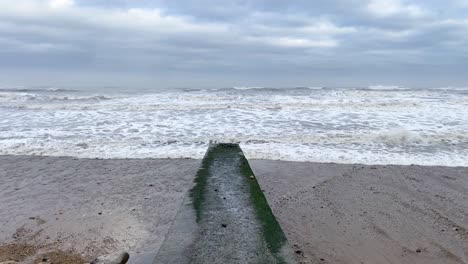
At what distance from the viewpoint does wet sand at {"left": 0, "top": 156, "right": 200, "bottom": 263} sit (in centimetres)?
436

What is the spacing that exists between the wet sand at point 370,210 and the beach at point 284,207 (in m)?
0.01

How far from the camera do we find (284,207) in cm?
531

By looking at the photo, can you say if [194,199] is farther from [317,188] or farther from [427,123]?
[427,123]

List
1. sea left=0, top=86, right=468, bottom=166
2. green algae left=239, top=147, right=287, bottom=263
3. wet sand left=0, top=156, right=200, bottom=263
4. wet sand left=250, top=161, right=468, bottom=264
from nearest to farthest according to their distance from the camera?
green algae left=239, top=147, right=287, bottom=263
wet sand left=250, top=161, right=468, bottom=264
wet sand left=0, top=156, right=200, bottom=263
sea left=0, top=86, right=468, bottom=166

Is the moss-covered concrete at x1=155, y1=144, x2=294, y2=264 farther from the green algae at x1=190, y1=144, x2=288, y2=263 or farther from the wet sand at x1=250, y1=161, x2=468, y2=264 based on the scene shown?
the wet sand at x1=250, y1=161, x2=468, y2=264

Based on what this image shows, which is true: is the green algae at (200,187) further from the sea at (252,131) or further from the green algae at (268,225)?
the sea at (252,131)

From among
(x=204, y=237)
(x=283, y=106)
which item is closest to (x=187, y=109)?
(x=283, y=106)

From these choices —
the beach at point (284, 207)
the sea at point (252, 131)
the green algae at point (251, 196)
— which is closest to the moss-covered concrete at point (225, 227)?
the green algae at point (251, 196)

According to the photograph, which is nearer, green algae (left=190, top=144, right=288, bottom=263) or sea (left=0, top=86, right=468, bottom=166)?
green algae (left=190, top=144, right=288, bottom=263)

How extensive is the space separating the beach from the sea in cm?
88

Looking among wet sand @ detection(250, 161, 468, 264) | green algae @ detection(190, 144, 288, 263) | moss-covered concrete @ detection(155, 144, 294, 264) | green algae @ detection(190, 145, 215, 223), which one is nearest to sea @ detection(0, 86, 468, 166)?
wet sand @ detection(250, 161, 468, 264)

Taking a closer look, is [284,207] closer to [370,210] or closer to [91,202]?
[370,210]

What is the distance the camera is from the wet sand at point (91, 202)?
436 cm

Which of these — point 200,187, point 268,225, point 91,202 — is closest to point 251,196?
point 200,187
